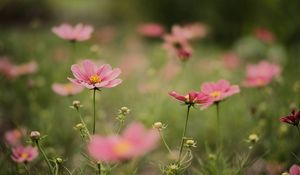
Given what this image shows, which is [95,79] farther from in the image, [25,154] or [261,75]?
[261,75]

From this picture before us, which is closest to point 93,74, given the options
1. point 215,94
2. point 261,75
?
point 215,94

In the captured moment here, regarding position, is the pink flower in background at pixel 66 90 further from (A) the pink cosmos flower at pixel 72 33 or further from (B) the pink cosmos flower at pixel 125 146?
(B) the pink cosmos flower at pixel 125 146

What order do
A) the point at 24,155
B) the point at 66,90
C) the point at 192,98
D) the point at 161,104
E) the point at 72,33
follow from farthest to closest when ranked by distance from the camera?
1. the point at 161,104
2. the point at 66,90
3. the point at 72,33
4. the point at 24,155
5. the point at 192,98

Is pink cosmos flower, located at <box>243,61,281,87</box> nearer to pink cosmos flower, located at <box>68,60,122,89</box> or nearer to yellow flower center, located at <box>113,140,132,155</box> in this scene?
pink cosmos flower, located at <box>68,60,122,89</box>

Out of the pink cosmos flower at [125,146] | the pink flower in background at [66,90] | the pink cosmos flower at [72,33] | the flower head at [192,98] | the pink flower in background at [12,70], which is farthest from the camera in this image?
the pink flower in background at [12,70]

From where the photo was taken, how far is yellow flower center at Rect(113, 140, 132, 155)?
33.6 inches

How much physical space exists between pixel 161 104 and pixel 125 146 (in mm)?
1247

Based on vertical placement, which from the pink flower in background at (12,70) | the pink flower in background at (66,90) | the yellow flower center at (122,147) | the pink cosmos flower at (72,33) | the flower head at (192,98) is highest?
the pink cosmos flower at (72,33)

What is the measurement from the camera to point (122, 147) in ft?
2.88

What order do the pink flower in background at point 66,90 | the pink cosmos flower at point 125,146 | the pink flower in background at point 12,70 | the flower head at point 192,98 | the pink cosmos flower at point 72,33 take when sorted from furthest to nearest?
the pink flower in background at point 12,70
the pink flower in background at point 66,90
the pink cosmos flower at point 72,33
the flower head at point 192,98
the pink cosmos flower at point 125,146

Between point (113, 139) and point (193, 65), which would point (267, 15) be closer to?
point (193, 65)

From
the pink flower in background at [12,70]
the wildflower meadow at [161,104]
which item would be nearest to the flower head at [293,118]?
the wildflower meadow at [161,104]

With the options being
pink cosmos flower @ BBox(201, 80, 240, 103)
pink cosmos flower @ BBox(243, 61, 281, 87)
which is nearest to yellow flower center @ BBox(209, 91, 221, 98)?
pink cosmos flower @ BBox(201, 80, 240, 103)

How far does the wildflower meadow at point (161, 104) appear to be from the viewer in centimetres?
126
